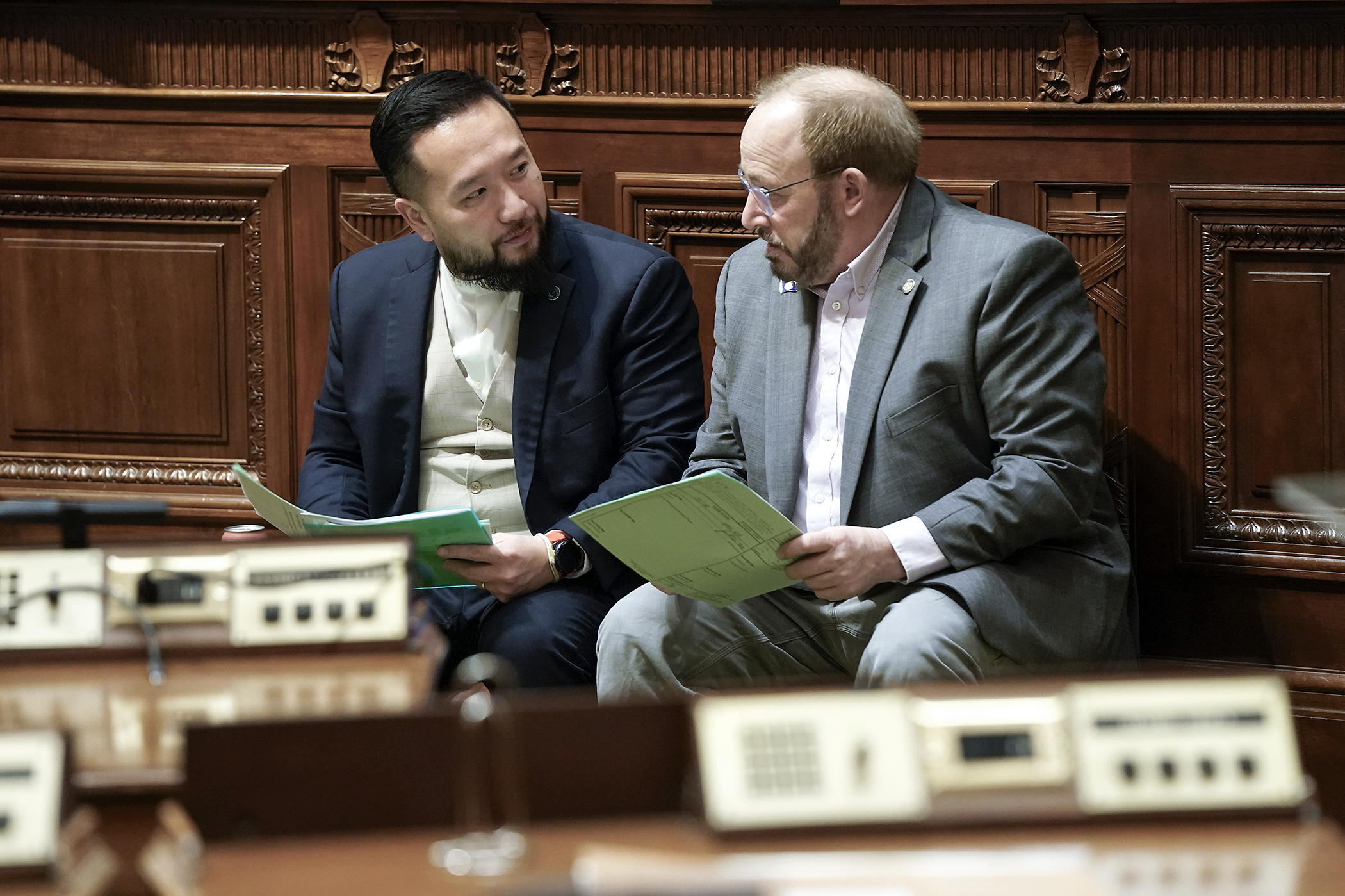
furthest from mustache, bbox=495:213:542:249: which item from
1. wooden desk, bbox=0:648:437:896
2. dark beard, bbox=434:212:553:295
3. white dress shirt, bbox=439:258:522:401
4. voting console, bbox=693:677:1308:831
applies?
voting console, bbox=693:677:1308:831

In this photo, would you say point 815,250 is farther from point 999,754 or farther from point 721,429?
point 999,754

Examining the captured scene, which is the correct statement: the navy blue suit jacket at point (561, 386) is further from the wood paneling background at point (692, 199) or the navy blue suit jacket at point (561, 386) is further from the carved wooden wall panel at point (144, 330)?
the carved wooden wall panel at point (144, 330)

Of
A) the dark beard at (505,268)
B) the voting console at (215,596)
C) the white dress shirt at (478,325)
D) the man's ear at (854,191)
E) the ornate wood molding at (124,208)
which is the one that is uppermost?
the ornate wood molding at (124,208)

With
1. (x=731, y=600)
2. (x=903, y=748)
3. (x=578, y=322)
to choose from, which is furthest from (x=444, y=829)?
(x=578, y=322)

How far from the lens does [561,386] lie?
9.03 ft

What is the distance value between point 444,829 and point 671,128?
2.10 m

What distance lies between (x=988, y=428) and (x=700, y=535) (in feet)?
2.14

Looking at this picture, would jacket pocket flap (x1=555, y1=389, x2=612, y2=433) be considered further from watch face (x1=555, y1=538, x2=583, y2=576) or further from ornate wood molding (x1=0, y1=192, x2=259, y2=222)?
ornate wood molding (x1=0, y1=192, x2=259, y2=222)

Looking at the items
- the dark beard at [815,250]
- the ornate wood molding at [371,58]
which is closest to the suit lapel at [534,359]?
the dark beard at [815,250]

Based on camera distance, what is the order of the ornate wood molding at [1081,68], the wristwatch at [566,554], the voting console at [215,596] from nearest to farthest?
1. the voting console at [215,596]
2. the wristwatch at [566,554]
3. the ornate wood molding at [1081,68]

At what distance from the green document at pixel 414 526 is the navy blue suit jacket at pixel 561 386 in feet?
1.27

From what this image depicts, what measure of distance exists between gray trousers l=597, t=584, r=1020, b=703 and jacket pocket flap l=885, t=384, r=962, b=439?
0.29m

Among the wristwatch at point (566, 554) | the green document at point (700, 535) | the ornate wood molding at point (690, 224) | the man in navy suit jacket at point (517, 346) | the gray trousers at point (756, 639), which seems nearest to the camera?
the green document at point (700, 535)

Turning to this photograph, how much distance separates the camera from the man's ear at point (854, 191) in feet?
8.21
